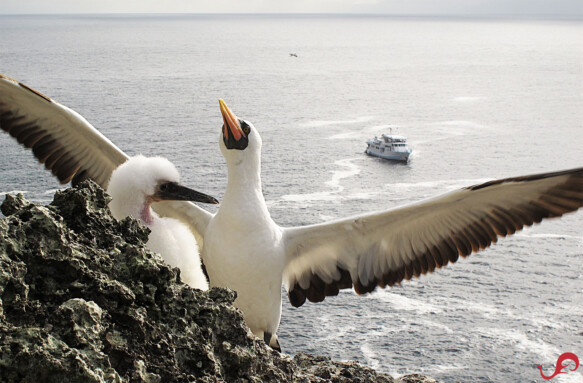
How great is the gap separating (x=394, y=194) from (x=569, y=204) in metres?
80.0

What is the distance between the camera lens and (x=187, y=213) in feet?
34.2

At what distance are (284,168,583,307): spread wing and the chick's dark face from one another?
1.85 m

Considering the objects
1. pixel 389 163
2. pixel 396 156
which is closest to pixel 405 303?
pixel 389 163

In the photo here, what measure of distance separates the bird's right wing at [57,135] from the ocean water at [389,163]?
5108 cm

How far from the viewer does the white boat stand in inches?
3971

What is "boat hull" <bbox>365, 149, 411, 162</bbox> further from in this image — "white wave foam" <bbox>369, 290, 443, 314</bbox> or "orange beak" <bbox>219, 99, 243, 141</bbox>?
"orange beak" <bbox>219, 99, 243, 141</bbox>

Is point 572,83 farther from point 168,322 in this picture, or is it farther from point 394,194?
point 168,322

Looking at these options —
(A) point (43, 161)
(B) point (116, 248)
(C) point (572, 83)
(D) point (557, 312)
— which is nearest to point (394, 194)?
(D) point (557, 312)

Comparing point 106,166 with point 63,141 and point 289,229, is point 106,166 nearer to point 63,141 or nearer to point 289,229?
point 63,141

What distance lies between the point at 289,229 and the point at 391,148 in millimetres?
92403

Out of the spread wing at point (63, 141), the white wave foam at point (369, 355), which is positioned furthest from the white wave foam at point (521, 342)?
the spread wing at point (63, 141)

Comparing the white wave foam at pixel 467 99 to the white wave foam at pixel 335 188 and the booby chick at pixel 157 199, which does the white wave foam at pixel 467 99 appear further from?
the booby chick at pixel 157 199

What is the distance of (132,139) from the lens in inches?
3836
